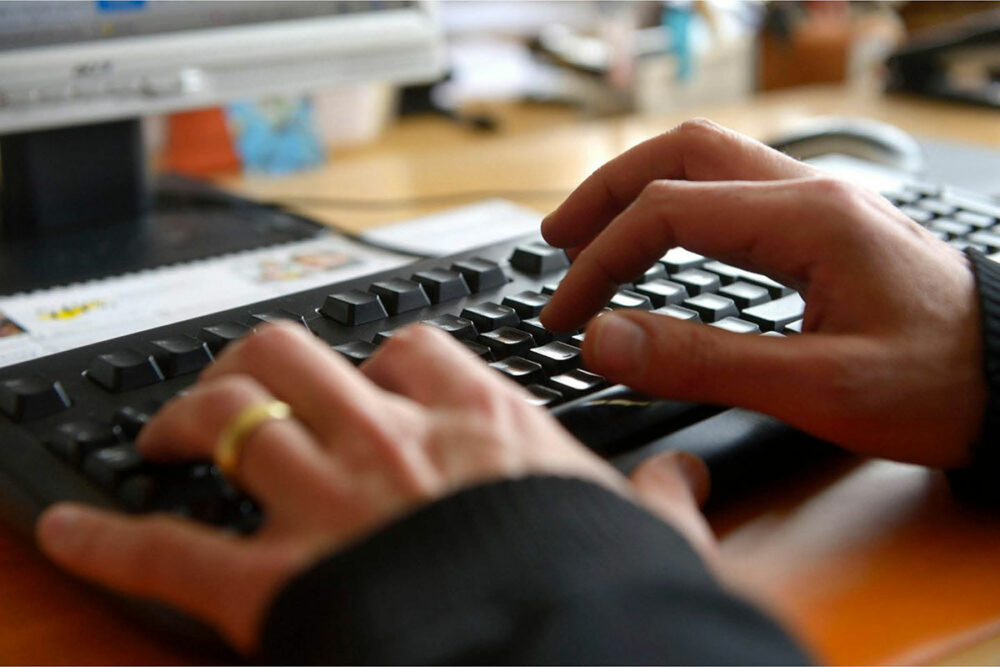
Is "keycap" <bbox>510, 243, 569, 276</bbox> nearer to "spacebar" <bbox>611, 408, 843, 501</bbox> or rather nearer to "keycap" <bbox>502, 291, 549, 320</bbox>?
"keycap" <bbox>502, 291, 549, 320</bbox>

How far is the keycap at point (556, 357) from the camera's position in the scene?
481mm

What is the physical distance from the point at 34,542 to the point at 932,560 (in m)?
0.35

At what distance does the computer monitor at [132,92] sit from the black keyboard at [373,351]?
0.25 metres

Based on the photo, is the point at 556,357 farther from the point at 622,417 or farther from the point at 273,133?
the point at 273,133

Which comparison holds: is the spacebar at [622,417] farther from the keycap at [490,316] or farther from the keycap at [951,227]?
the keycap at [951,227]

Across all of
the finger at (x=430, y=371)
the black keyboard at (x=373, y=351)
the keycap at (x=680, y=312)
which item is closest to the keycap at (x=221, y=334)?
the black keyboard at (x=373, y=351)

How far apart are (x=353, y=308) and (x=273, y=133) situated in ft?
1.97

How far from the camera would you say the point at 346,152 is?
1.17 m

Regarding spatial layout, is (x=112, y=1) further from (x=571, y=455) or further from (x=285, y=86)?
(x=571, y=455)

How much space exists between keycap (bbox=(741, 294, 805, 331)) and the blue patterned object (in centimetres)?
66

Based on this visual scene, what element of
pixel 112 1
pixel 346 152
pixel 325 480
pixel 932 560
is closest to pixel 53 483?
pixel 325 480

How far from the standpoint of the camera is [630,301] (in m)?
0.55

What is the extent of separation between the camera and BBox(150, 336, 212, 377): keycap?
0.48m

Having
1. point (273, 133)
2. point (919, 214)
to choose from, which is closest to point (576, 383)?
point (919, 214)
